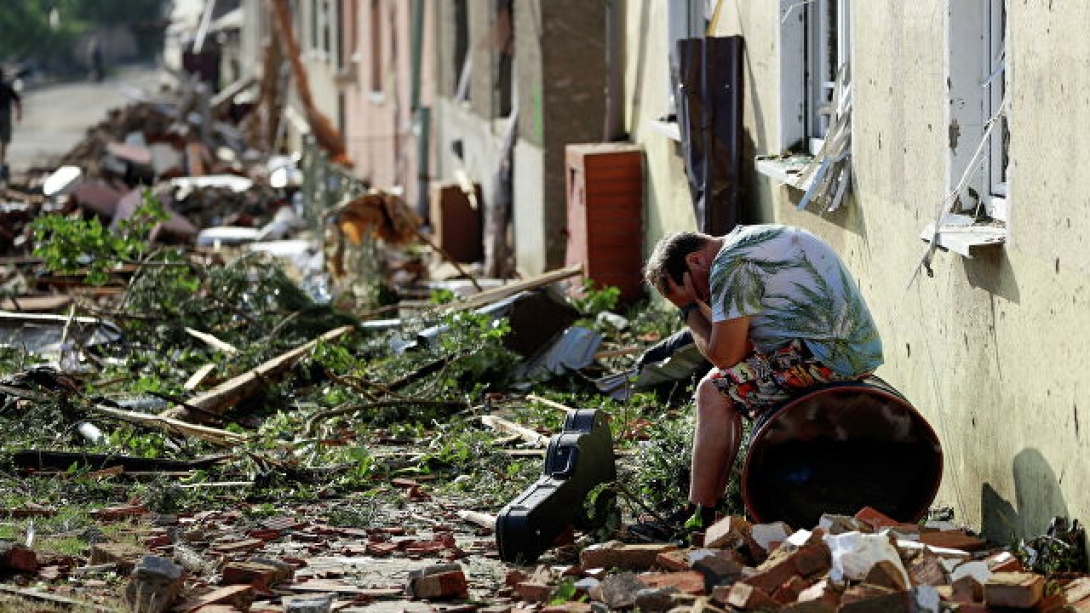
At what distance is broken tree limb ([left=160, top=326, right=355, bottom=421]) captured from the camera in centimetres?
952

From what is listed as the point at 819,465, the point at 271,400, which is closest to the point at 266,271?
the point at 271,400

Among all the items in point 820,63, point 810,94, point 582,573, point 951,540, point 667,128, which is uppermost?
point 820,63

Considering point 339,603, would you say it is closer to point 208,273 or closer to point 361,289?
point 208,273

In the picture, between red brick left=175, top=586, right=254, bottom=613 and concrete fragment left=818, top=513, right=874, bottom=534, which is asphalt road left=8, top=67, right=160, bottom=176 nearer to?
red brick left=175, top=586, right=254, bottom=613

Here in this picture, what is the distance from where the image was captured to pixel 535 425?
915 centimetres

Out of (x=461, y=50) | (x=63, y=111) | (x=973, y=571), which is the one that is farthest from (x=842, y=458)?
(x=63, y=111)

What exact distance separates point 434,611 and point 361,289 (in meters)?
8.96

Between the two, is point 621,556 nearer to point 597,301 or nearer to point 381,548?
point 381,548

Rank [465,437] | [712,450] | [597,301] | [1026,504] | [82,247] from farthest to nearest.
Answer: [82,247] < [597,301] < [465,437] < [712,450] < [1026,504]

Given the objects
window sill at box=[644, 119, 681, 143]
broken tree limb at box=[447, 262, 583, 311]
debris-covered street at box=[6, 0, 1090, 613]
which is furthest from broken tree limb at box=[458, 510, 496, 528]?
window sill at box=[644, 119, 681, 143]

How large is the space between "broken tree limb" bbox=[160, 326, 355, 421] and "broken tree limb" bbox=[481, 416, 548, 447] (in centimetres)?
160

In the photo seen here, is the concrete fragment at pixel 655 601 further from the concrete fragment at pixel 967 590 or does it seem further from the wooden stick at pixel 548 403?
the wooden stick at pixel 548 403

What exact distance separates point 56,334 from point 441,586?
23.0 ft

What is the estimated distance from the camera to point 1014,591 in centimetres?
496
